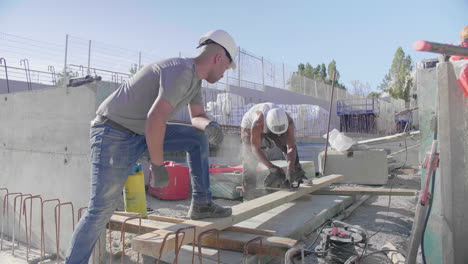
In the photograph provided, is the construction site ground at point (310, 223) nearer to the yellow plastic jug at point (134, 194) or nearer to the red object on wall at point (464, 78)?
the yellow plastic jug at point (134, 194)

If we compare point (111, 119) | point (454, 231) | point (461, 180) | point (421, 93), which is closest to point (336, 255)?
point (454, 231)

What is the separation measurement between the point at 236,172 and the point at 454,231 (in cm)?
461

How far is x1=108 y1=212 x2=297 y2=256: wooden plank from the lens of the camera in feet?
8.14

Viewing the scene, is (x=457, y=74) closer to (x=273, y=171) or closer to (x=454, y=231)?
(x=454, y=231)

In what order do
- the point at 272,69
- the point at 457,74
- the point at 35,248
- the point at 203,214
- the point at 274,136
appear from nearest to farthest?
1. the point at 457,74
2. the point at 203,214
3. the point at 35,248
4. the point at 274,136
5. the point at 272,69

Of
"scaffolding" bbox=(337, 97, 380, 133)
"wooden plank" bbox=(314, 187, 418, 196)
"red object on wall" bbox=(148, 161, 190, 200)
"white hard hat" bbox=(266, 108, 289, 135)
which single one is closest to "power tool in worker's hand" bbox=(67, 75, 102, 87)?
"white hard hat" bbox=(266, 108, 289, 135)

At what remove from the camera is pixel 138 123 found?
2.10 metres

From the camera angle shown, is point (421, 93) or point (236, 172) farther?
point (236, 172)

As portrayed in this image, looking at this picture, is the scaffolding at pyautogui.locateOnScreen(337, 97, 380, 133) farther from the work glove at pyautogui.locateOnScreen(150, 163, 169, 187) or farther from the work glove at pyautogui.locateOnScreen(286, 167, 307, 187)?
the work glove at pyautogui.locateOnScreen(150, 163, 169, 187)

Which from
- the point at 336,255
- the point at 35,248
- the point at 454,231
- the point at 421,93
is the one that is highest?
the point at 421,93

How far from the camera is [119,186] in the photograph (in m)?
2.12

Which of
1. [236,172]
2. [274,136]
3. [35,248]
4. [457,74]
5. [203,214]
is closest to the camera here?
[457,74]

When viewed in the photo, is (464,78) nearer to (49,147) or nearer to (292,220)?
(292,220)

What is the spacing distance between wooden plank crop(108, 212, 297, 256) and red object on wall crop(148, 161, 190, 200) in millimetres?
3458
